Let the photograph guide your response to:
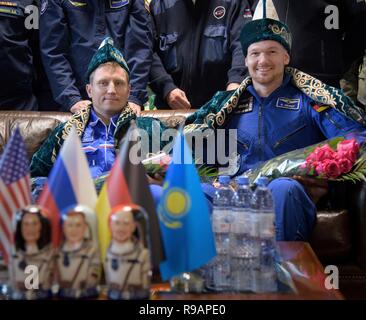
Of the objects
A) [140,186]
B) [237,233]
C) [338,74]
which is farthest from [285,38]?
[140,186]

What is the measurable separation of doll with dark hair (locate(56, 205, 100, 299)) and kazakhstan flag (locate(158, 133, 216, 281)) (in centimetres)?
17

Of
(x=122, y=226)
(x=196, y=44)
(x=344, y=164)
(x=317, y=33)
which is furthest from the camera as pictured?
(x=196, y=44)

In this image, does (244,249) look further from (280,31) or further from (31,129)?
(31,129)

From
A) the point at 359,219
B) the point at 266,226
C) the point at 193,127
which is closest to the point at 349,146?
the point at 359,219

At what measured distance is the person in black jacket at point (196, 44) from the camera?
320cm

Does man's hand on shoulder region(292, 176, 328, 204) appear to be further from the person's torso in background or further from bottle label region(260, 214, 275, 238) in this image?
the person's torso in background

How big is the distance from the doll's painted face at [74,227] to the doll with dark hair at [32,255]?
4 cm

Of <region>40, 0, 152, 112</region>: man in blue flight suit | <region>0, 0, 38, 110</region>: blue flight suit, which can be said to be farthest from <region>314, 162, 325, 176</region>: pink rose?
<region>0, 0, 38, 110</region>: blue flight suit

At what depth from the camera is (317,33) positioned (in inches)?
116

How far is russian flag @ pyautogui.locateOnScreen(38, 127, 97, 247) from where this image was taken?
41.5 inches

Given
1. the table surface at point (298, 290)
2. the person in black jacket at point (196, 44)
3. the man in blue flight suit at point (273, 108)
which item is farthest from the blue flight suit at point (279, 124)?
the table surface at point (298, 290)

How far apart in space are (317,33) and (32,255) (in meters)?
2.42

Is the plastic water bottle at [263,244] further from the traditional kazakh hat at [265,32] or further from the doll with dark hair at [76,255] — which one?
the traditional kazakh hat at [265,32]
